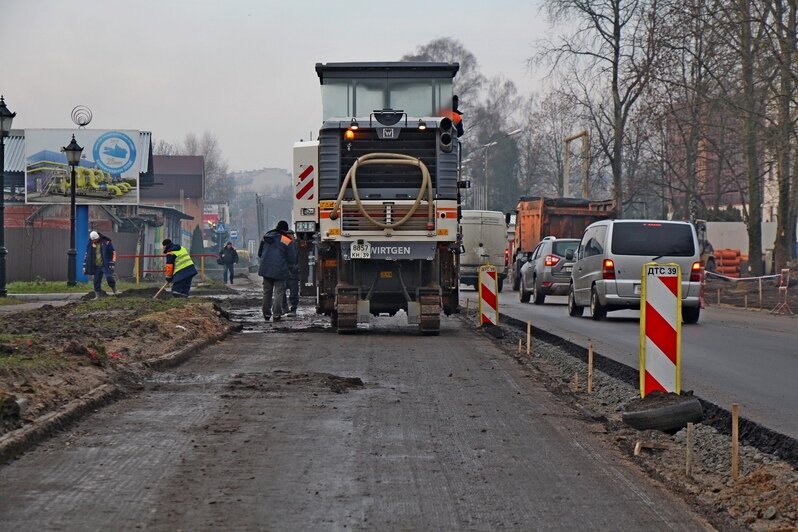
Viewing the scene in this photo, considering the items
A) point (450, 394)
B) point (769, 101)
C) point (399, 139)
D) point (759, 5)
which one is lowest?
point (450, 394)

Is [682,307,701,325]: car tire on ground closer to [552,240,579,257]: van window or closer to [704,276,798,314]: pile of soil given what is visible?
[552,240,579,257]: van window

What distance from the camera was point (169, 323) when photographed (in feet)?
58.1

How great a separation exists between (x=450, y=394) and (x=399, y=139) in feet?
26.7

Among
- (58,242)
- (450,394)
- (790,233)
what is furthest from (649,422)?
(58,242)

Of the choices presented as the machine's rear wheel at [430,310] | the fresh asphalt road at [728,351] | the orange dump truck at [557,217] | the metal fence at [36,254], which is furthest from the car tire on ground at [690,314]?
the metal fence at [36,254]

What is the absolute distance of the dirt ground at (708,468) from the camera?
6.49 metres

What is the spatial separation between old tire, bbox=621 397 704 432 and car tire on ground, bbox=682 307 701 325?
14.3 m

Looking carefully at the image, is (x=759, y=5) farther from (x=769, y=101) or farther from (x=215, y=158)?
(x=215, y=158)

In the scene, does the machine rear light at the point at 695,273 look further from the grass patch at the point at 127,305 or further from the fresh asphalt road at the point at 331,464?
the fresh asphalt road at the point at 331,464

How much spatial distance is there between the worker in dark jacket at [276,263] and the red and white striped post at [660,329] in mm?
11859

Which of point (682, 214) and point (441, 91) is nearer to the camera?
point (441, 91)

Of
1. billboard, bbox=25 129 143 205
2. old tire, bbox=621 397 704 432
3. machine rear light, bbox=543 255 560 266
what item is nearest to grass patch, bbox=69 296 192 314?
machine rear light, bbox=543 255 560 266

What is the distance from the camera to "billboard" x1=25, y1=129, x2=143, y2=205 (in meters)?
50.5

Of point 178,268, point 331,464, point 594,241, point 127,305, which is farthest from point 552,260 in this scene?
point 331,464
